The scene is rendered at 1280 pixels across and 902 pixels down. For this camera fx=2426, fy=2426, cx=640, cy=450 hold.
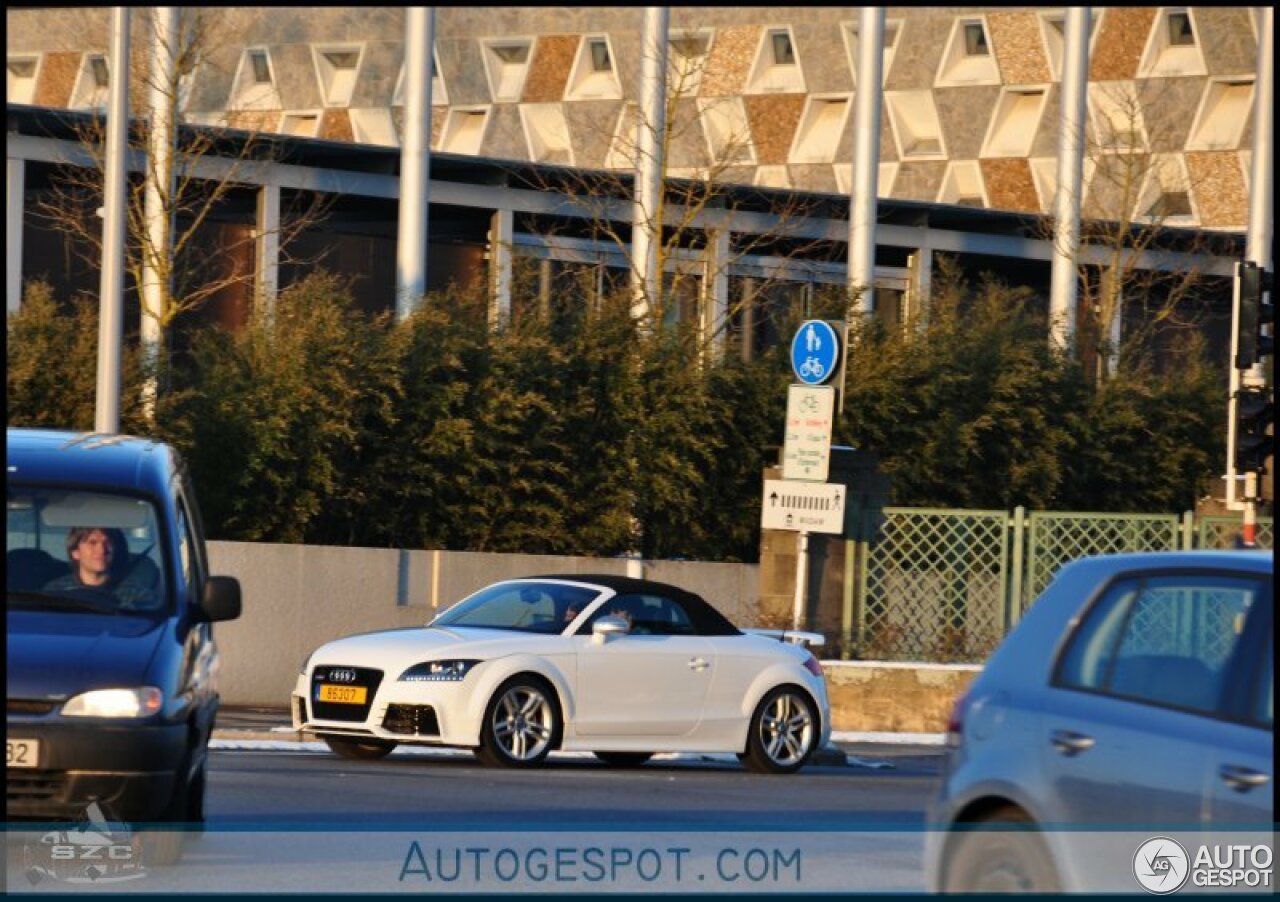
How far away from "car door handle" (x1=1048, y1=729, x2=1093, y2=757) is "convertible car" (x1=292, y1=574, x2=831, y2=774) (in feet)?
31.0

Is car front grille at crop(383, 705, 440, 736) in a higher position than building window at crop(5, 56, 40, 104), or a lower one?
lower

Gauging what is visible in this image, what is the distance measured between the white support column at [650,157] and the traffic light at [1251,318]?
1093 centimetres

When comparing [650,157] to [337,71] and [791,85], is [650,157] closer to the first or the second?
[791,85]

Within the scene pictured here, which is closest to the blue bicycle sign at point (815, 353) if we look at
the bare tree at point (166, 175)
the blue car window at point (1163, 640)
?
the bare tree at point (166, 175)

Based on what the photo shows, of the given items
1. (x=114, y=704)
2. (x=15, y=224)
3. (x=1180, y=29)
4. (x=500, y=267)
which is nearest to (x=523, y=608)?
(x=114, y=704)

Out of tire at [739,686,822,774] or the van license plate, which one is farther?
tire at [739,686,822,774]

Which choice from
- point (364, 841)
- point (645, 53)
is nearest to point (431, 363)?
point (645, 53)

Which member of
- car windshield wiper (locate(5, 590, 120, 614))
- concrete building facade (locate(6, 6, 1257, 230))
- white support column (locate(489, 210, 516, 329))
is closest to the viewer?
car windshield wiper (locate(5, 590, 120, 614))

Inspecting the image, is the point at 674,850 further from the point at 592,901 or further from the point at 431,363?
the point at 431,363

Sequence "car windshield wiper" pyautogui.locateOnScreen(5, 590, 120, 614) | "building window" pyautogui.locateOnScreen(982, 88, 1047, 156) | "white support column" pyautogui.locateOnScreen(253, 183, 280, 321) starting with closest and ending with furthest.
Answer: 1. "car windshield wiper" pyautogui.locateOnScreen(5, 590, 120, 614)
2. "white support column" pyautogui.locateOnScreen(253, 183, 280, 321)
3. "building window" pyautogui.locateOnScreen(982, 88, 1047, 156)

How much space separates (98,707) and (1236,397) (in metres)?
12.8

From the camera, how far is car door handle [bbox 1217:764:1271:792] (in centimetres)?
692

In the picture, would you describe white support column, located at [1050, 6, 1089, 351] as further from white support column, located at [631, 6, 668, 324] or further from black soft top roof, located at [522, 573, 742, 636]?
black soft top roof, located at [522, 573, 742, 636]

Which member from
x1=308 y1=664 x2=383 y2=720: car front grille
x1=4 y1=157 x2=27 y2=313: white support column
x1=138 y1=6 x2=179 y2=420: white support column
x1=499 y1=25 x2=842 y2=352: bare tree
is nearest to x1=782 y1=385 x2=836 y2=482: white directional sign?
x1=308 y1=664 x2=383 y2=720: car front grille
